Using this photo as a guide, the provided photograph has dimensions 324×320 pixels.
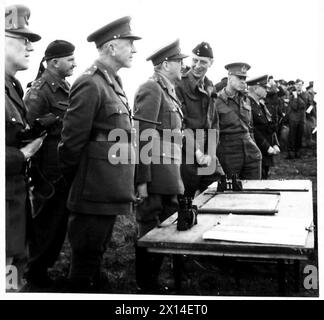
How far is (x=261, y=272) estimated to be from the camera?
4.36 m

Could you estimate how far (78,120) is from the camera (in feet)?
9.72

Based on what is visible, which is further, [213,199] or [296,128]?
[296,128]

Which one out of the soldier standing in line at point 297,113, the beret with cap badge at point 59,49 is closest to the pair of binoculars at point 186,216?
the beret with cap badge at point 59,49

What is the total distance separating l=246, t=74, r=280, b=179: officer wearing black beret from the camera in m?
6.39

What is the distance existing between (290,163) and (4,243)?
8439 mm

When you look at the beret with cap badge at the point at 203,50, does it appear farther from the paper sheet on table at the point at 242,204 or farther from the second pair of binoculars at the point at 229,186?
the paper sheet on table at the point at 242,204

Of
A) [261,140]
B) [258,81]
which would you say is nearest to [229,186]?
[261,140]

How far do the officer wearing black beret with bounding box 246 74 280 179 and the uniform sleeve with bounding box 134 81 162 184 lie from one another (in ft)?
9.45

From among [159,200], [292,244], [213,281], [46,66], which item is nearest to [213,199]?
[159,200]

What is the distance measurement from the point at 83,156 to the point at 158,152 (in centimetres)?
89

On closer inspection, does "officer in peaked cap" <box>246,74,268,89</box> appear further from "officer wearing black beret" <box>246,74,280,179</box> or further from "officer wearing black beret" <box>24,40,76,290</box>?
"officer wearing black beret" <box>24,40,76,290</box>

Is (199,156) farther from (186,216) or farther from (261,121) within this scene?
(261,121)
